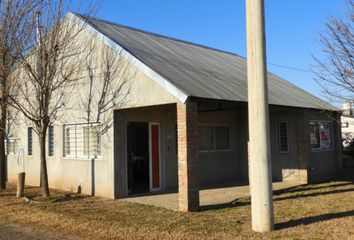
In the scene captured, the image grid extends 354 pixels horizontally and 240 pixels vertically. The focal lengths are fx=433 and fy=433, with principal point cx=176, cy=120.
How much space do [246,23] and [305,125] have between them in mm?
9472

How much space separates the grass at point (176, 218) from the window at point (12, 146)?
17.8ft

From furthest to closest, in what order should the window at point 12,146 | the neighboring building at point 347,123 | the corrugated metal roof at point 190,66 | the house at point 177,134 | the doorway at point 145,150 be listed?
the window at point 12,146 → the neighboring building at point 347,123 → the doorway at point 145,150 → the corrugated metal roof at point 190,66 → the house at point 177,134

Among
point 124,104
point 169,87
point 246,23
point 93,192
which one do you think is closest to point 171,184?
point 93,192

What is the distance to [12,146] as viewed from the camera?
1936 cm

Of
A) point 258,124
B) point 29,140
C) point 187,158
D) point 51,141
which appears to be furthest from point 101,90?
point 258,124

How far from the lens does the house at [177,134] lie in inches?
468

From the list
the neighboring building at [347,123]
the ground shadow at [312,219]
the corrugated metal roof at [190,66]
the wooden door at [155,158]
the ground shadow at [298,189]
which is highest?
the corrugated metal roof at [190,66]

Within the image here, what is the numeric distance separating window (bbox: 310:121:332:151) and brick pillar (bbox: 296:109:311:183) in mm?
1950

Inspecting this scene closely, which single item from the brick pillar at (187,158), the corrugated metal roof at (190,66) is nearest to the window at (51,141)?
the corrugated metal roof at (190,66)

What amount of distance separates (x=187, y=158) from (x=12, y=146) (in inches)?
446

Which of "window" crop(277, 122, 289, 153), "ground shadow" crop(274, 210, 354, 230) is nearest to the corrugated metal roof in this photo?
"window" crop(277, 122, 289, 153)

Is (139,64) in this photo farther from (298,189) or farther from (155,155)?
(298,189)

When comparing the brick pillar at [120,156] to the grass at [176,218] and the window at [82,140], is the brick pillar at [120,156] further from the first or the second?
the window at [82,140]

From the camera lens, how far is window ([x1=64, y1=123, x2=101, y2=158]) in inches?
565
